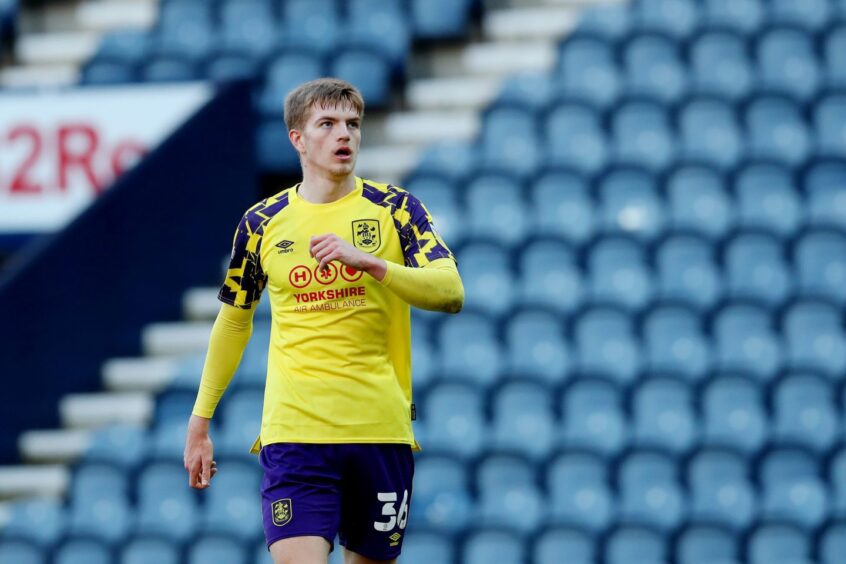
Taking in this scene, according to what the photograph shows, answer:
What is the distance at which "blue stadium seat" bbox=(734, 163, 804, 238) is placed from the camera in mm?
8195

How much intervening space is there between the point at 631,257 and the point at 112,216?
266 centimetres

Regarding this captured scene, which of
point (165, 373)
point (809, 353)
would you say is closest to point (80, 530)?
point (165, 373)

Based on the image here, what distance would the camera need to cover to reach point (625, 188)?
8445 millimetres

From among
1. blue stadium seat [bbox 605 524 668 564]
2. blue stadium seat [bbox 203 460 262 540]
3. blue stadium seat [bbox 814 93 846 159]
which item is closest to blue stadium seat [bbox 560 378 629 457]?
blue stadium seat [bbox 605 524 668 564]

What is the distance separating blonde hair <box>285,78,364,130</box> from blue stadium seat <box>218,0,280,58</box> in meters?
5.63

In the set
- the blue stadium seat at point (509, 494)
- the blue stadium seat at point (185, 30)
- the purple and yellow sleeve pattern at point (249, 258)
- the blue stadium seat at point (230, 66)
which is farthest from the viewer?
the blue stadium seat at point (185, 30)

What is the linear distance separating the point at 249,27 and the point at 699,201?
3.26 metres

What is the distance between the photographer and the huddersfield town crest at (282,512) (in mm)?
4195

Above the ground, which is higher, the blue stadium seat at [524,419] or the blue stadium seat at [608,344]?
the blue stadium seat at [608,344]

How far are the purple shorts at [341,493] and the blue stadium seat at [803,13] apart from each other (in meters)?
5.60

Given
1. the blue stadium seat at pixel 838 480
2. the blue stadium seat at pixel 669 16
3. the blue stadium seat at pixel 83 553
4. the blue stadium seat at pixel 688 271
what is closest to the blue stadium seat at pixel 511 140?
the blue stadium seat at pixel 669 16

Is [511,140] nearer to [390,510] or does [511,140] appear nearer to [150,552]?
[150,552]

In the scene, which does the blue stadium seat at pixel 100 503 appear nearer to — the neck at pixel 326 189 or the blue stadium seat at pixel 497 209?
the blue stadium seat at pixel 497 209

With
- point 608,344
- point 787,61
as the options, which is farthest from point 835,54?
point 608,344
